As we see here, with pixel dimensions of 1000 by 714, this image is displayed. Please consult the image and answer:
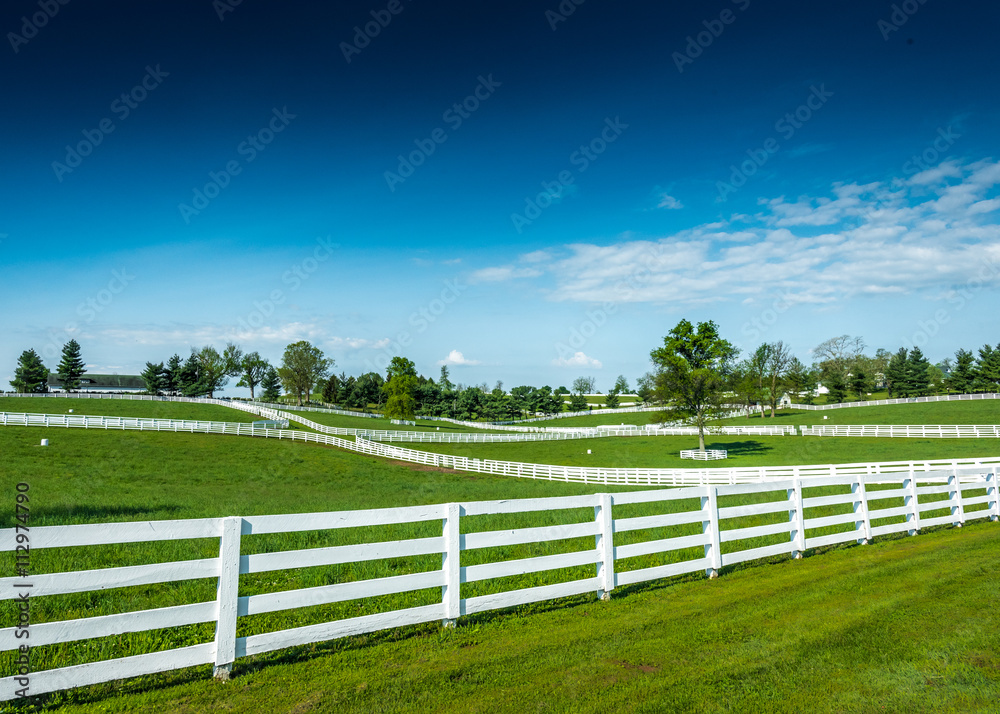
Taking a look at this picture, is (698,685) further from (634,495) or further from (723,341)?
(723,341)

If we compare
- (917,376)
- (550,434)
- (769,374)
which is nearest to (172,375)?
(550,434)

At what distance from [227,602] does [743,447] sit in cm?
5157

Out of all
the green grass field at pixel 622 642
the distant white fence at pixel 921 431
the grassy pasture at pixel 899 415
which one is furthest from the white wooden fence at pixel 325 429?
the green grass field at pixel 622 642

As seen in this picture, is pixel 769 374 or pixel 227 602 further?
pixel 769 374

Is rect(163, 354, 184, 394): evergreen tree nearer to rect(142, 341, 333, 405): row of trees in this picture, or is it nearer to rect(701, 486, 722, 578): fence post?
rect(142, 341, 333, 405): row of trees

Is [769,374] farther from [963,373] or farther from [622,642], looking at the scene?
[622,642]

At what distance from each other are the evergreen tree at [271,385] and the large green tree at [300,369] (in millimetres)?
7486

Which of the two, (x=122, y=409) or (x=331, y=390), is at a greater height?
(x=331, y=390)

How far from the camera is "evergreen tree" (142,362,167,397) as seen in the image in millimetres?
100625

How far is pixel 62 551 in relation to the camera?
9062 millimetres

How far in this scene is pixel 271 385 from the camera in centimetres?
12488

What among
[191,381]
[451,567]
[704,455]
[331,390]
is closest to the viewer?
[451,567]

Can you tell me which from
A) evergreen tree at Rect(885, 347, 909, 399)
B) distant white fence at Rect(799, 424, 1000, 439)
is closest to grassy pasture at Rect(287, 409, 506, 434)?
distant white fence at Rect(799, 424, 1000, 439)

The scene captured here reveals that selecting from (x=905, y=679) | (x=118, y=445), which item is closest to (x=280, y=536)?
(x=905, y=679)
